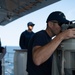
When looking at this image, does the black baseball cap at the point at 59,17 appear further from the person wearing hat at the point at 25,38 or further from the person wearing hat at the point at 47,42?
the person wearing hat at the point at 25,38

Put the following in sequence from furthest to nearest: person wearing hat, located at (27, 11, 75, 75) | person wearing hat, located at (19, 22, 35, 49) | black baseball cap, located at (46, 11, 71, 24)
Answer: person wearing hat, located at (19, 22, 35, 49)
black baseball cap, located at (46, 11, 71, 24)
person wearing hat, located at (27, 11, 75, 75)

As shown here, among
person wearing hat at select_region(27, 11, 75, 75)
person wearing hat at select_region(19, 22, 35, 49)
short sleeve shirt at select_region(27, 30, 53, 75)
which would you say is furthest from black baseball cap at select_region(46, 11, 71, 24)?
person wearing hat at select_region(19, 22, 35, 49)

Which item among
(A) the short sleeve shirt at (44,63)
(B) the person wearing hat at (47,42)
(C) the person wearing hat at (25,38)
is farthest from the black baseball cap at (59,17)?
(C) the person wearing hat at (25,38)

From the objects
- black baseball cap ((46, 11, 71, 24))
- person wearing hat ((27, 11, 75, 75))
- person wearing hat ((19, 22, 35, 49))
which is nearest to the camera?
person wearing hat ((27, 11, 75, 75))

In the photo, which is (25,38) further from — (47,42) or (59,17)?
(59,17)

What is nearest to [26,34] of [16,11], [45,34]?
[16,11]

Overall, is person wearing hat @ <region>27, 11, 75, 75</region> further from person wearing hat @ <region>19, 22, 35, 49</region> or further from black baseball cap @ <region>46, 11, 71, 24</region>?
person wearing hat @ <region>19, 22, 35, 49</region>

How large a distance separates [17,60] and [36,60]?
3475 millimetres

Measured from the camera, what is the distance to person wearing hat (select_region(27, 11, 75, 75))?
1.62m

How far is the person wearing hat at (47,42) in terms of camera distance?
162 cm

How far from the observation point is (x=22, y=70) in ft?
16.5

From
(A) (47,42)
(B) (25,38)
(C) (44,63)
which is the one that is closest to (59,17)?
(A) (47,42)

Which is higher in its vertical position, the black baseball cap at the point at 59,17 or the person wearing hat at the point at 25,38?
the black baseball cap at the point at 59,17

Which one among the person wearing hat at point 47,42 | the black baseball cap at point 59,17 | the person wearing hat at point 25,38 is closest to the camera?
the person wearing hat at point 47,42
